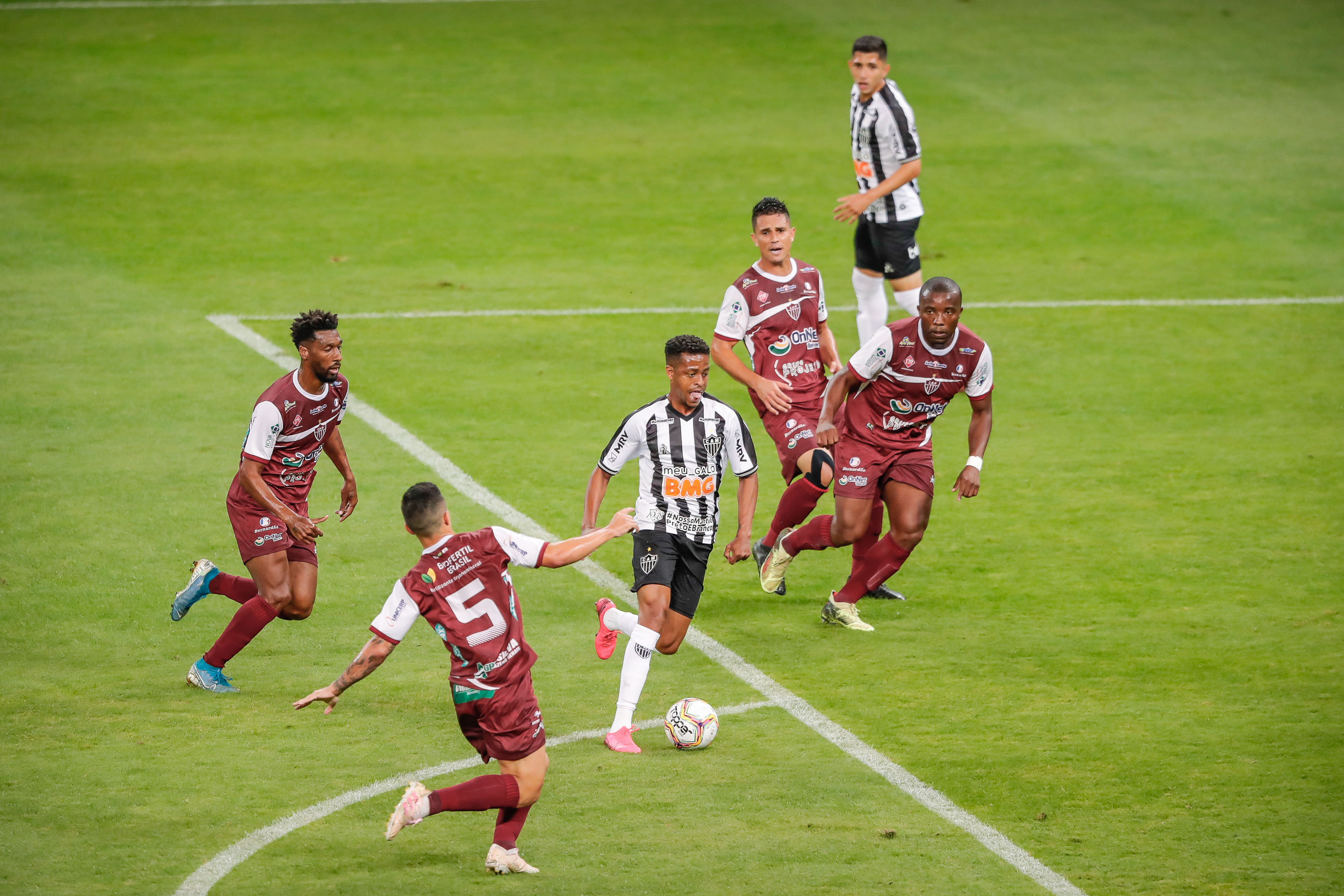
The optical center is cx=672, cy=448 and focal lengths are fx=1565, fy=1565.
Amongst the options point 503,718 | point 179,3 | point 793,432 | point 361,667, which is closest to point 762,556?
point 793,432

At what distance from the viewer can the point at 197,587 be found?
30.2 ft

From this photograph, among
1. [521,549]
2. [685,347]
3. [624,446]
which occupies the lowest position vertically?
[624,446]

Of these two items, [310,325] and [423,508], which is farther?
[310,325]

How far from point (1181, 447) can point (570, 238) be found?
9337 mm

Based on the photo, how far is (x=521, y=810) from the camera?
677cm

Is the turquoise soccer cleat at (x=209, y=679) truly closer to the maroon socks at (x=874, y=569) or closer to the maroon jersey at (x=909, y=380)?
the maroon socks at (x=874, y=569)

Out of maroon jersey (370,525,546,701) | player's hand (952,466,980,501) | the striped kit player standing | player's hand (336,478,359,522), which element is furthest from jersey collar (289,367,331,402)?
the striped kit player standing

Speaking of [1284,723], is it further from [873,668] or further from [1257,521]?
[1257,521]

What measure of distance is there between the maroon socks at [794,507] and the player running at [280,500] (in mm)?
2911

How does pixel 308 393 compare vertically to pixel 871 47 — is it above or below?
below

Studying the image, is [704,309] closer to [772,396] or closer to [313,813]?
[772,396]

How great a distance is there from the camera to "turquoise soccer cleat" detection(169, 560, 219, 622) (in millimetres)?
9195

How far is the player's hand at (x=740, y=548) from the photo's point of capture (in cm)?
842

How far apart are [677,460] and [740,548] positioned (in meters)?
0.58
